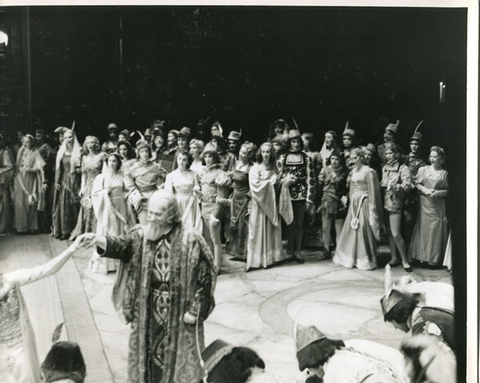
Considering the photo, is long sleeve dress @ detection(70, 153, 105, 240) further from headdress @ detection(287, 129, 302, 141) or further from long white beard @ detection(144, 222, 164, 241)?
headdress @ detection(287, 129, 302, 141)

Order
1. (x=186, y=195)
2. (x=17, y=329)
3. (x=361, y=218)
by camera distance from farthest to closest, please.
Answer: (x=361, y=218) → (x=186, y=195) → (x=17, y=329)

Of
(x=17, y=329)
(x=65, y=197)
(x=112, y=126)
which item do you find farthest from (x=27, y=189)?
(x=17, y=329)

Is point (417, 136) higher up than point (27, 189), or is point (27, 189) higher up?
point (417, 136)

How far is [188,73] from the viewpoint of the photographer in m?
3.23

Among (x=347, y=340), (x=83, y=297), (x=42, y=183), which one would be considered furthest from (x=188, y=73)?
(x=347, y=340)

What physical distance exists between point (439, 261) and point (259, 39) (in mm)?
1751

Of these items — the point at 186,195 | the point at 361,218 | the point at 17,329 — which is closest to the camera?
the point at 17,329

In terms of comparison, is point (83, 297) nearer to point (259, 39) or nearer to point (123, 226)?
point (123, 226)

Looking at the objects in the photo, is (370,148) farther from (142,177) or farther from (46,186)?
(46,186)

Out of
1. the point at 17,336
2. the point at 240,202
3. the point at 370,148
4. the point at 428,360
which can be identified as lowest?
the point at 428,360

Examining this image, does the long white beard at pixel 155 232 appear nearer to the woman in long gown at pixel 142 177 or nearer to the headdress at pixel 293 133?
the woman in long gown at pixel 142 177

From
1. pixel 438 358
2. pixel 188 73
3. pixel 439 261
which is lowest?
pixel 438 358

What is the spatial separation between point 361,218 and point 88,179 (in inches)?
66.2

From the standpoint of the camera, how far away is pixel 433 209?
3.32 m
